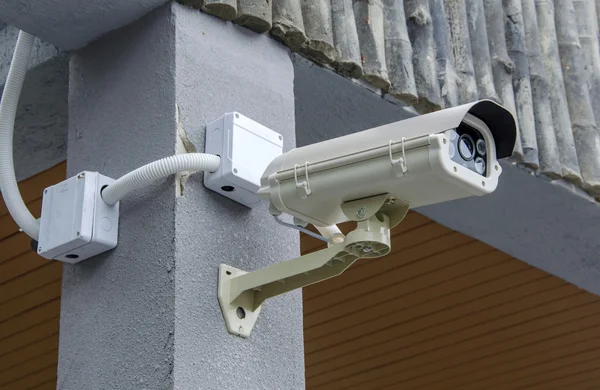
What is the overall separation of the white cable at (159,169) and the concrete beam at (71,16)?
0.43 m

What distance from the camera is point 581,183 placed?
3.54 m

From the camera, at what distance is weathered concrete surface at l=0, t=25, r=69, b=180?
109 inches

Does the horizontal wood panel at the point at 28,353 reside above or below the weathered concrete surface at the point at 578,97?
below

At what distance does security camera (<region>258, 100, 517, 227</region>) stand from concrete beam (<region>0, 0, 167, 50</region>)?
61cm

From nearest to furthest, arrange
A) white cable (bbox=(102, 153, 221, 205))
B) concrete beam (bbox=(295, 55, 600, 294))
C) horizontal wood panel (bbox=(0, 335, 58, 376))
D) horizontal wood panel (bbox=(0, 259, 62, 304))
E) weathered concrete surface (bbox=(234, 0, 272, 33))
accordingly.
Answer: white cable (bbox=(102, 153, 221, 205))
weathered concrete surface (bbox=(234, 0, 272, 33))
concrete beam (bbox=(295, 55, 600, 294))
horizontal wood panel (bbox=(0, 259, 62, 304))
horizontal wood panel (bbox=(0, 335, 58, 376))

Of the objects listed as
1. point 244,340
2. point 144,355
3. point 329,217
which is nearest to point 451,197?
point 329,217

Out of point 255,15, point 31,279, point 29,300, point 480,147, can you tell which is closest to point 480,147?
point 480,147

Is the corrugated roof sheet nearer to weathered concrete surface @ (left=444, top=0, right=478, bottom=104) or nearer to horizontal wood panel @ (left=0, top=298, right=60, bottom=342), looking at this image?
weathered concrete surface @ (left=444, top=0, right=478, bottom=104)

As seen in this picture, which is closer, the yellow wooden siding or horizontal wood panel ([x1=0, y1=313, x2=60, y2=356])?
the yellow wooden siding

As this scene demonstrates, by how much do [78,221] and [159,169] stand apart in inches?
8.3

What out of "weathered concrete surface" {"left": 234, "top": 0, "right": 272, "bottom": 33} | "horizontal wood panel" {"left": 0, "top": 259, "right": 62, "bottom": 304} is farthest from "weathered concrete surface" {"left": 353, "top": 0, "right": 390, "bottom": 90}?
"horizontal wood panel" {"left": 0, "top": 259, "right": 62, "bottom": 304}

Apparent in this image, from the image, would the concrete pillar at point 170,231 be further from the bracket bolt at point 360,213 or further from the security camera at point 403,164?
the bracket bolt at point 360,213

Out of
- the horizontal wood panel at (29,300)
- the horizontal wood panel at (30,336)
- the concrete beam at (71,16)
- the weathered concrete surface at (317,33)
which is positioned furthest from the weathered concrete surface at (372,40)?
the horizontal wood panel at (30,336)

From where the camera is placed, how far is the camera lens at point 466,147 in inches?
79.5
